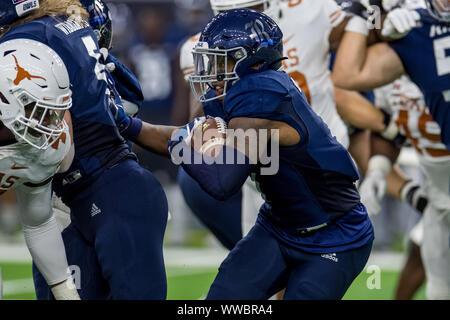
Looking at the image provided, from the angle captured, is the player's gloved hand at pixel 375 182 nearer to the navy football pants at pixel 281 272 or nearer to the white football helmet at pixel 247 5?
the white football helmet at pixel 247 5

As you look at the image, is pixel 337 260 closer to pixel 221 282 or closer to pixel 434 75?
pixel 221 282

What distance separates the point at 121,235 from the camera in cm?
300

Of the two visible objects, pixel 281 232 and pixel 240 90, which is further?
pixel 281 232

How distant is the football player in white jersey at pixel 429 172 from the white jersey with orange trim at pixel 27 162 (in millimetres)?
2540

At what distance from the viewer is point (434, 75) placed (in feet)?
14.2

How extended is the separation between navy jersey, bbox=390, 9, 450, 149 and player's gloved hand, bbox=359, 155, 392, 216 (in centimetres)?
67

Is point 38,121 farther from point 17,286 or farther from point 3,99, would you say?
point 17,286

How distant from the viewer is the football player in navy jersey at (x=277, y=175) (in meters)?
2.92

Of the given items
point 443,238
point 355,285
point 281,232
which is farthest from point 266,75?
point 355,285

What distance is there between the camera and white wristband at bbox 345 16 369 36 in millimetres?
4496

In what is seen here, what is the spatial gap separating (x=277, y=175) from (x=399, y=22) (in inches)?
61.3

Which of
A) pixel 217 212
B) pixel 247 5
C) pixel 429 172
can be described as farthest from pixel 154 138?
pixel 429 172

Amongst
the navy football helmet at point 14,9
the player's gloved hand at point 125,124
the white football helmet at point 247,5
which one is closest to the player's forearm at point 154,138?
the player's gloved hand at point 125,124
